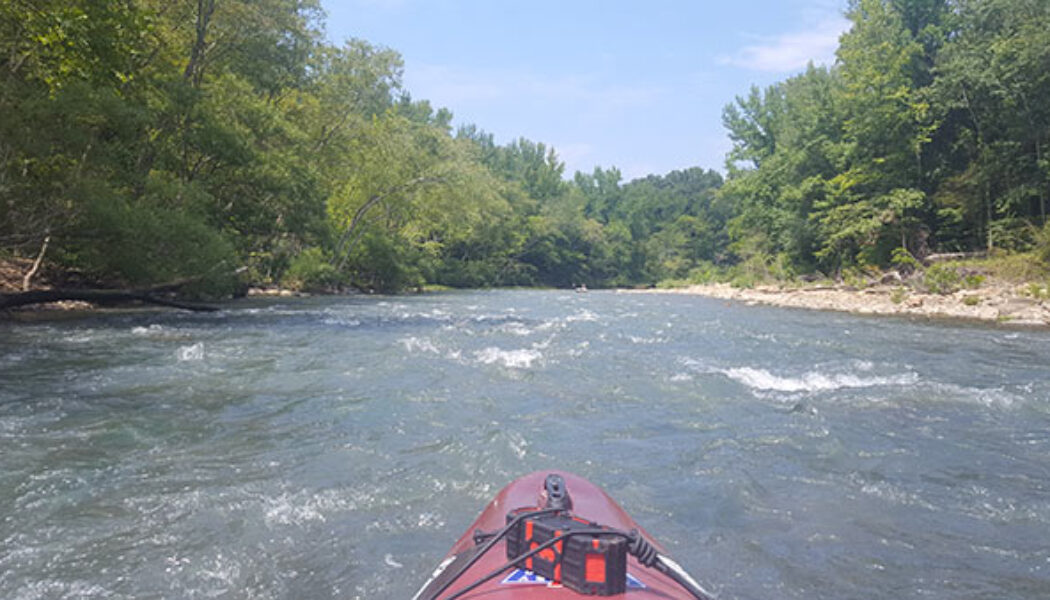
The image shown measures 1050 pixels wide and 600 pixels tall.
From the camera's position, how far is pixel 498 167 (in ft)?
281

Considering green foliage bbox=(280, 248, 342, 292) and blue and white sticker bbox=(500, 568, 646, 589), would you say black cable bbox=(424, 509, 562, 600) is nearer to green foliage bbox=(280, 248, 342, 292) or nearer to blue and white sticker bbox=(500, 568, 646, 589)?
blue and white sticker bbox=(500, 568, 646, 589)

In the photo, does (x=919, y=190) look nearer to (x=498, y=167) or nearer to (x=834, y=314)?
(x=834, y=314)

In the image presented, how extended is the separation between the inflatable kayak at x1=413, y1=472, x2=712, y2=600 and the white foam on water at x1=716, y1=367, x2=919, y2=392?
6.51 m

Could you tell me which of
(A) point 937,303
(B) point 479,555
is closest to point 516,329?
(B) point 479,555

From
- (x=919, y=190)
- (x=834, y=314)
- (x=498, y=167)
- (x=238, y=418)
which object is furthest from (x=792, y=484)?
(x=498, y=167)

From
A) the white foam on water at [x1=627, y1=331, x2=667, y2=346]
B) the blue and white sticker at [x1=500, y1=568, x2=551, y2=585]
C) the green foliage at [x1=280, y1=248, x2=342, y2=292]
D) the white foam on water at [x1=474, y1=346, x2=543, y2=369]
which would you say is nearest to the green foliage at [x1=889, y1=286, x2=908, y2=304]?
the white foam on water at [x1=627, y1=331, x2=667, y2=346]

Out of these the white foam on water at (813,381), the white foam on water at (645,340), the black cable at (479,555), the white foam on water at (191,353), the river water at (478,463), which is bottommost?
the white foam on water at (645,340)

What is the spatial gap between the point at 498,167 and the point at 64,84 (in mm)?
75732

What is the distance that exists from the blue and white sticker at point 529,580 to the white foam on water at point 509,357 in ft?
25.3

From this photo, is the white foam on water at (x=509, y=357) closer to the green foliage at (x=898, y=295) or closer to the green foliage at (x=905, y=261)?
the green foliage at (x=898, y=295)

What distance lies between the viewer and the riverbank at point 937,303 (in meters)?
17.4

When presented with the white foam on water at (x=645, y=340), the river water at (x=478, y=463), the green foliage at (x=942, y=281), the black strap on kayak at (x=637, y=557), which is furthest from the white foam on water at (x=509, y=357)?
the green foliage at (x=942, y=281)

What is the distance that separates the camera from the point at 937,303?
2062cm

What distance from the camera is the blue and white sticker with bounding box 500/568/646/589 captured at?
1.80m
